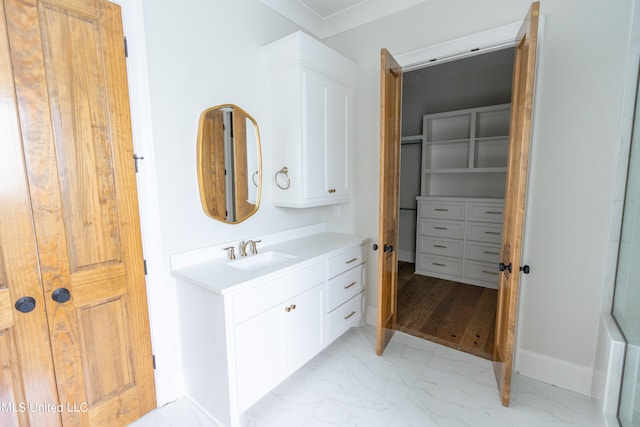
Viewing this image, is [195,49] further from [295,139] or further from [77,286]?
[77,286]

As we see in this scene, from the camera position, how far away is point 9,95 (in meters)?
1.22

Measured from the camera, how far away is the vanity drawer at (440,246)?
149 inches

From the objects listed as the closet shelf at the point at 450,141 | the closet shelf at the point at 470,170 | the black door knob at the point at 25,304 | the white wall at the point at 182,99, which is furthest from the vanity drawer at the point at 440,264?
the black door knob at the point at 25,304

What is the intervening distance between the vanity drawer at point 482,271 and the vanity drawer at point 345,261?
6.08 feet

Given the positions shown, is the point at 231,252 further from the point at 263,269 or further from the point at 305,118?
the point at 305,118

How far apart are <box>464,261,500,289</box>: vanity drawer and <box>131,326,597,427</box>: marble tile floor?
1.58 m

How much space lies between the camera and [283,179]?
230cm

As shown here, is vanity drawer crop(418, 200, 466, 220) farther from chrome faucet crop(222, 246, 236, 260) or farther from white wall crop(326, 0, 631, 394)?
chrome faucet crop(222, 246, 236, 260)

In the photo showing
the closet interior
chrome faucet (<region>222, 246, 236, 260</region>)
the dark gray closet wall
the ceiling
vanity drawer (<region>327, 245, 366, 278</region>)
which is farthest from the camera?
the dark gray closet wall

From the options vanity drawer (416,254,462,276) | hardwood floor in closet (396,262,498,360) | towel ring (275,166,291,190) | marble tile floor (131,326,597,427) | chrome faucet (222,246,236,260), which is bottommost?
marble tile floor (131,326,597,427)

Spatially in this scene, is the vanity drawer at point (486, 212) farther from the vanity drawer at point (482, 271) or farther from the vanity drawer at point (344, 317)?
the vanity drawer at point (344, 317)

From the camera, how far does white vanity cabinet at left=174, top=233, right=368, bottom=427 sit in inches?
60.7

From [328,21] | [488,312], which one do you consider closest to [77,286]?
[328,21]

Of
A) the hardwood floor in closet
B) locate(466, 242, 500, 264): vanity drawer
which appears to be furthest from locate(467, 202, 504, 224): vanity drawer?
the hardwood floor in closet
